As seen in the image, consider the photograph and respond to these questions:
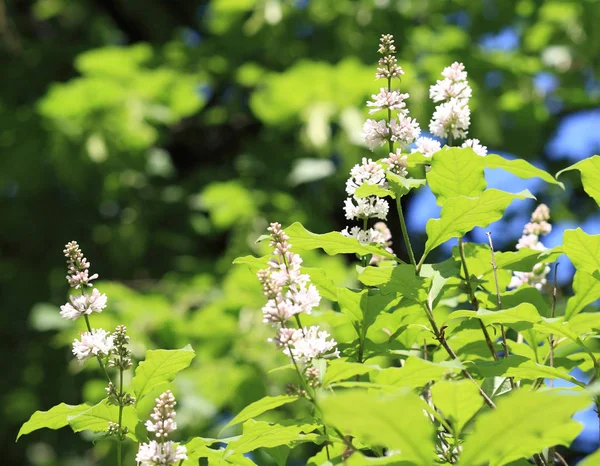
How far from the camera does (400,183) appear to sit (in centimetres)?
104

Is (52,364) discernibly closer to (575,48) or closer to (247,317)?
(247,317)

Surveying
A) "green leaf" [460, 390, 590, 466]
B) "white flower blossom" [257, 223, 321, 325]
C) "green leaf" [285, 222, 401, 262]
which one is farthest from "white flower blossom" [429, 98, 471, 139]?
"green leaf" [460, 390, 590, 466]

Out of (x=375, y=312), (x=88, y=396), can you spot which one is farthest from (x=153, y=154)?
(x=375, y=312)

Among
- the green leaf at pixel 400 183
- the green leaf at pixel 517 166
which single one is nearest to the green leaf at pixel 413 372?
the green leaf at pixel 400 183

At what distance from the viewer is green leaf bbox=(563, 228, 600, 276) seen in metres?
1.09

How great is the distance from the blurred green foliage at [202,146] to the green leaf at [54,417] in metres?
2.96

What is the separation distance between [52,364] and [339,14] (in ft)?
11.7

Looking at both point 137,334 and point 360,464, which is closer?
point 360,464

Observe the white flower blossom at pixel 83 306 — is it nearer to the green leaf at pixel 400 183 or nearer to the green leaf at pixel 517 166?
the green leaf at pixel 400 183

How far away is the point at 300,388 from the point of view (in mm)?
947

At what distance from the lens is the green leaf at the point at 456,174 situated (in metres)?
1.10

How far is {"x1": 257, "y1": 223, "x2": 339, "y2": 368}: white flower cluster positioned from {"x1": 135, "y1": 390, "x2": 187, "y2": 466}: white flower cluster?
159 mm

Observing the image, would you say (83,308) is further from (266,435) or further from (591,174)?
(591,174)

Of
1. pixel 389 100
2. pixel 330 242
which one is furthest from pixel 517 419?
pixel 389 100
